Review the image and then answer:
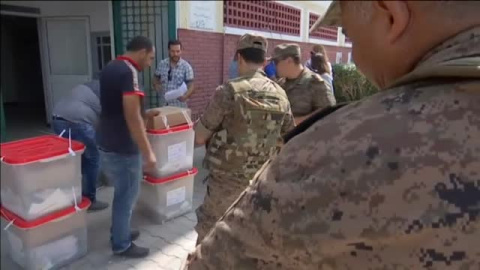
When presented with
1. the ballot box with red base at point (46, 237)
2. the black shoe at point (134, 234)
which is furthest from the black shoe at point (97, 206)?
the ballot box with red base at point (46, 237)

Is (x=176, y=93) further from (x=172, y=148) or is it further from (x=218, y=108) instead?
(x=218, y=108)

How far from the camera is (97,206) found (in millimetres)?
3650

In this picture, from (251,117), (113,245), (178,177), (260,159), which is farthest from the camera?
(178,177)

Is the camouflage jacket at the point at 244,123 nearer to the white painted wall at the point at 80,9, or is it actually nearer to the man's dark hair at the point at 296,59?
the man's dark hair at the point at 296,59

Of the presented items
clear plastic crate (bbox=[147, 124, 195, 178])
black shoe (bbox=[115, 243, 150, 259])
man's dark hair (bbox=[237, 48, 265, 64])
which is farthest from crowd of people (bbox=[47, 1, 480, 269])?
Result: clear plastic crate (bbox=[147, 124, 195, 178])

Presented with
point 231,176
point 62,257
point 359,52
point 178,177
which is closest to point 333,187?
point 359,52

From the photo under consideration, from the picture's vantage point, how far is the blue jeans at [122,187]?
2.71 metres

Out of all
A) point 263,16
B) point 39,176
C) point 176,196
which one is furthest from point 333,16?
point 263,16

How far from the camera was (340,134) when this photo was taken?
1.85ft

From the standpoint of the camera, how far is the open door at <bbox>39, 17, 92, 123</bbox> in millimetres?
6605

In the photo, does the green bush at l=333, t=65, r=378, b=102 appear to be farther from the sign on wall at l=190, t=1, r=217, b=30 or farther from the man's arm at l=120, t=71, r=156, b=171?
the man's arm at l=120, t=71, r=156, b=171

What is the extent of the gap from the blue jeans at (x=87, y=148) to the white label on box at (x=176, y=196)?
726 mm

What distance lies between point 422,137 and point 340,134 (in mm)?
107

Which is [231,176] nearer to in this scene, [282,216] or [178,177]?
[178,177]
